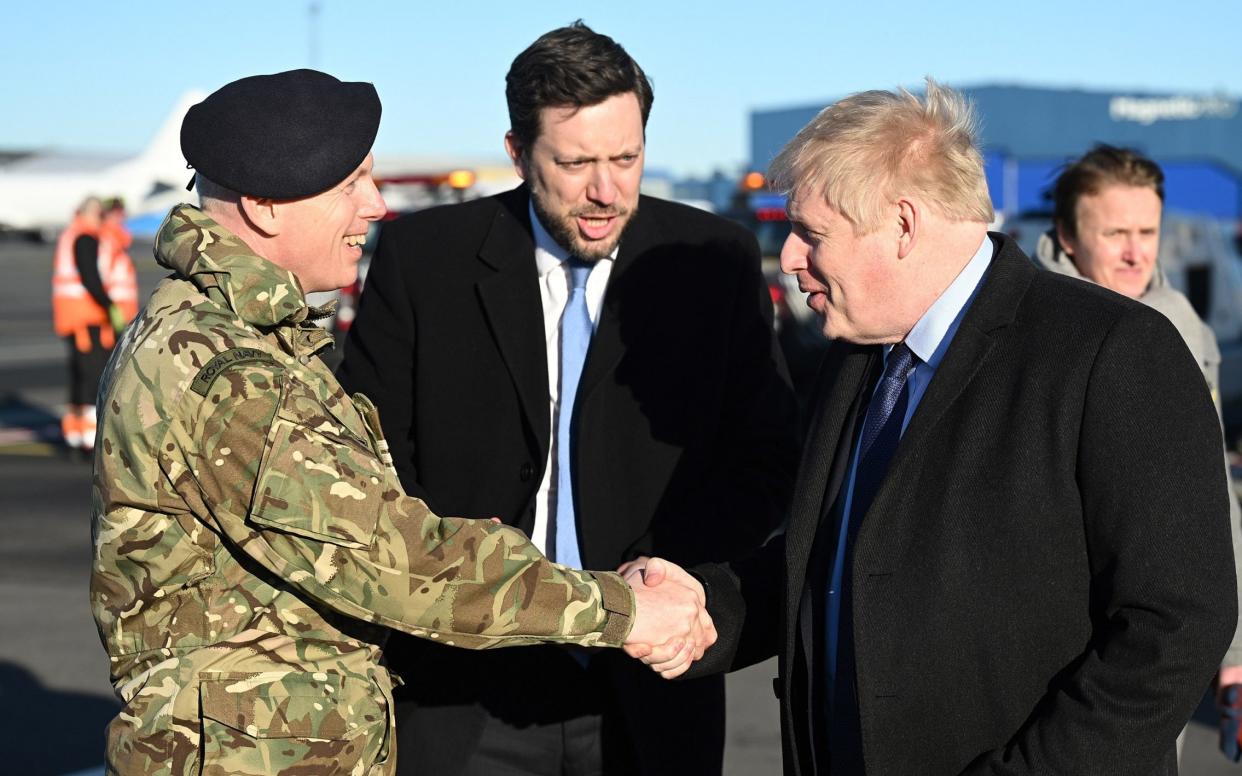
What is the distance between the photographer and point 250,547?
7.68 ft

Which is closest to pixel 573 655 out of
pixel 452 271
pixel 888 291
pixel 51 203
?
pixel 452 271

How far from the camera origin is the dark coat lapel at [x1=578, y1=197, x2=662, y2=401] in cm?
338

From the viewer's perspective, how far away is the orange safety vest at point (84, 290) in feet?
40.8

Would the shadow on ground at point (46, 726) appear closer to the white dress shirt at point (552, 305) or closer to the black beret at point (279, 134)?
the white dress shirt at point (552, 305)

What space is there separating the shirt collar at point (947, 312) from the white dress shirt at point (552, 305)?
1076mm

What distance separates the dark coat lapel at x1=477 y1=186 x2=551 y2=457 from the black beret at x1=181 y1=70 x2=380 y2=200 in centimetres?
88

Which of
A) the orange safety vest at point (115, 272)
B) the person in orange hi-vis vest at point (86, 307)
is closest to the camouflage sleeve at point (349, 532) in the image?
the person in orange hi-vis vest at point (86, 307)

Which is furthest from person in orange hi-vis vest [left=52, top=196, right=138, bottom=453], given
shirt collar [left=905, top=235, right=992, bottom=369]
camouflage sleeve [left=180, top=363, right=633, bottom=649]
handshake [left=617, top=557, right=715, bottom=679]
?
shirt collar [left=905, top=235, right=992, bottom=369]

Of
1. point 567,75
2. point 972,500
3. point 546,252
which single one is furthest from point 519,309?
point 972,500

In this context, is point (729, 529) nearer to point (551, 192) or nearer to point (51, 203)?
point (551, 192)

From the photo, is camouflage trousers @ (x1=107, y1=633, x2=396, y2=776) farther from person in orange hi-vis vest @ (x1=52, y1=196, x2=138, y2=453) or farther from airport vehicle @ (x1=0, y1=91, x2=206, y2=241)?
airport vehicle @ (x1=0, y1=91, x2=206, y2=241)

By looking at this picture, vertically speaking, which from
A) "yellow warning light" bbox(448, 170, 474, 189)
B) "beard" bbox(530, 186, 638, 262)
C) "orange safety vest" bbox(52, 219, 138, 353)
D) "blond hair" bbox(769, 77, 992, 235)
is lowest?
"orange safety vest" bbox(52, 219, 138, 353)

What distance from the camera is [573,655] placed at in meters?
3.29

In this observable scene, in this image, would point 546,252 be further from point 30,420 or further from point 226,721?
point 30,420
